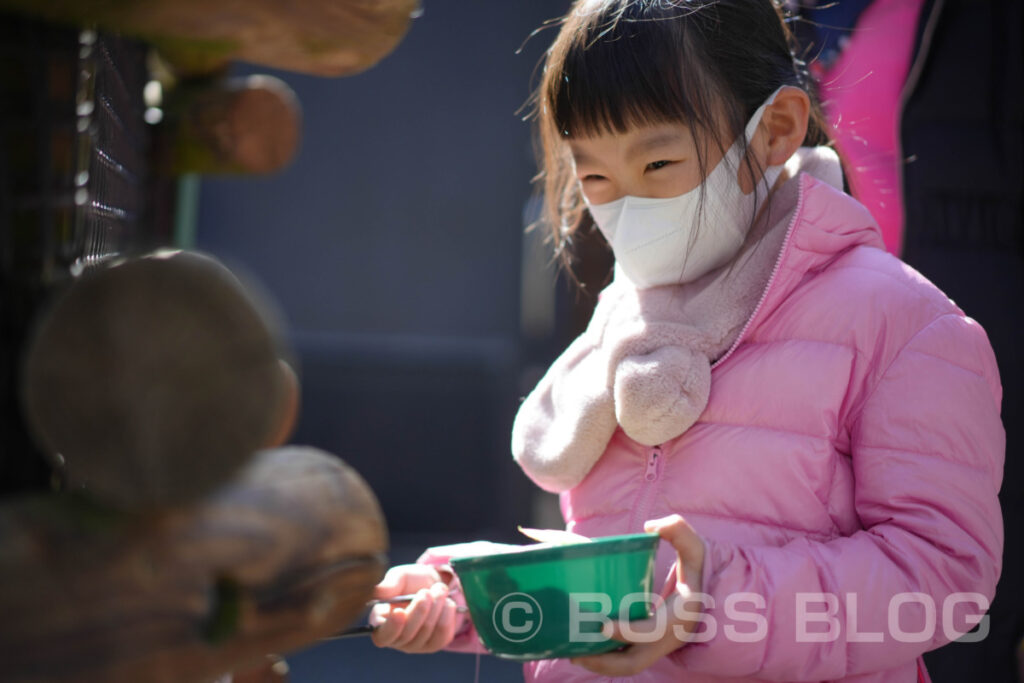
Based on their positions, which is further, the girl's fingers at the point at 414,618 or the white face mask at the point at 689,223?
the white face mask at the point at 689,223

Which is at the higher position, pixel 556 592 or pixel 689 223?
pixel 689 223

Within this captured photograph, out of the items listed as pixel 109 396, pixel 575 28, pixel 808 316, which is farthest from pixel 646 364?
pixel 109 396

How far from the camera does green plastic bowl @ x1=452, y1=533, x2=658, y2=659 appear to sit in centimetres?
93

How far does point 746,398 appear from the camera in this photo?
46.7 inches

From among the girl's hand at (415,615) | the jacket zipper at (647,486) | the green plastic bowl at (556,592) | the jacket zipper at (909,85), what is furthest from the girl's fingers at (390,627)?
the jacket zipper at (909,85)

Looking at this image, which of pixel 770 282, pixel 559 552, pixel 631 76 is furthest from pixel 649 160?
pixel 559 552

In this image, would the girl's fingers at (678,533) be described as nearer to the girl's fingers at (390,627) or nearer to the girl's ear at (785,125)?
the girl's fingers at (390,627)

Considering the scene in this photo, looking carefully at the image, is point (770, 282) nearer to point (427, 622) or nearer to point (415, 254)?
point (427, 622)

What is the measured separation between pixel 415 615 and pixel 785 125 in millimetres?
837

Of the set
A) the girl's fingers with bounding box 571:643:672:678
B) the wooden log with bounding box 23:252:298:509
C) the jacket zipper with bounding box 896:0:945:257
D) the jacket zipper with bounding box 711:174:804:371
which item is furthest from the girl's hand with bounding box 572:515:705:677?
the jacket zipper with bounding box 896:0:945:257

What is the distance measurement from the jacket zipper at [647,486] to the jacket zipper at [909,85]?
3.04ft

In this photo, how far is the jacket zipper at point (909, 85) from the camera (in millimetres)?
1864

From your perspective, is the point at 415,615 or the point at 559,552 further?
the point at 415,615

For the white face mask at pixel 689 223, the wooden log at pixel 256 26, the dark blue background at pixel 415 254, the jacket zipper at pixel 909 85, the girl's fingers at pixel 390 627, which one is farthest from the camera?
the dark blue background at pixel 415 254
